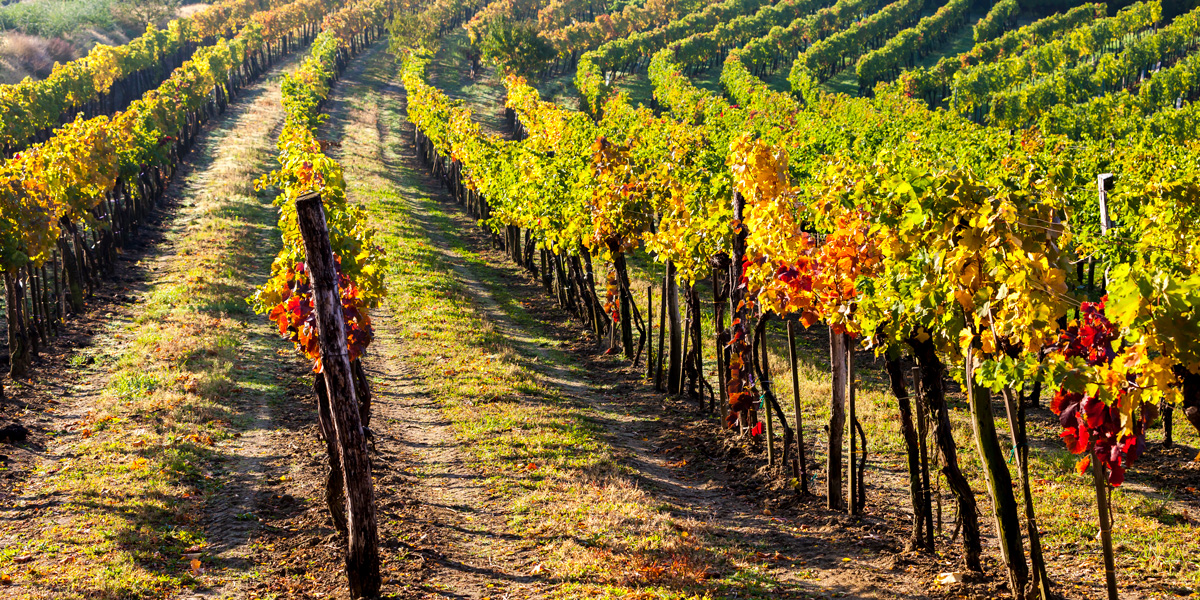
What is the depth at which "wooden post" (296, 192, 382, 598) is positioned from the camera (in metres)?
7.48

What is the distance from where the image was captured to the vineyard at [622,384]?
700 cm

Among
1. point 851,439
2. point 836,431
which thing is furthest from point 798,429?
point 851,439

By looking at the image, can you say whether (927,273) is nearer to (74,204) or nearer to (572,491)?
(572,491)

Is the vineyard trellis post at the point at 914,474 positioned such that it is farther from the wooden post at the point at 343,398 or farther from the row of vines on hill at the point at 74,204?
the row of vines on hill at the point at 74,204

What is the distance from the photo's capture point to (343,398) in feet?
24.9

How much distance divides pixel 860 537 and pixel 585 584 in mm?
3329

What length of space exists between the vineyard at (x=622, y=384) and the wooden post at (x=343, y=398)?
1.2 inches

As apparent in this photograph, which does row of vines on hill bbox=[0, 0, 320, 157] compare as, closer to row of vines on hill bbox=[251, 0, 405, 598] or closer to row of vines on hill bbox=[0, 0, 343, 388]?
row of vines on hill bbox=[0, 0, 343, 388]

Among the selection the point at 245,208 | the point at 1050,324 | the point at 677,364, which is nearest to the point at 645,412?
the point at 677,364

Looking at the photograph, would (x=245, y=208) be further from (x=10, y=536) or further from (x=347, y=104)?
(x=347, y=104)

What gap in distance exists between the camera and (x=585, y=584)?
809 cm

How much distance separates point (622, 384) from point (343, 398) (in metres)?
9.37

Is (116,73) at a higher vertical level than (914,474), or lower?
higher

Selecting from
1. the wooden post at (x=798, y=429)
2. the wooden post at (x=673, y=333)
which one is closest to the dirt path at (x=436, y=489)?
the wooden post at (x=798, y=429)
